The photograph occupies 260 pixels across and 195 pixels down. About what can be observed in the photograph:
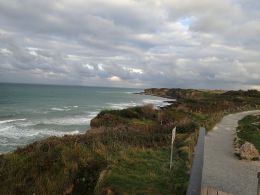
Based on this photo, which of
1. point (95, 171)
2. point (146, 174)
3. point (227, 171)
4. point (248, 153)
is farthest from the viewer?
point (248, 153)

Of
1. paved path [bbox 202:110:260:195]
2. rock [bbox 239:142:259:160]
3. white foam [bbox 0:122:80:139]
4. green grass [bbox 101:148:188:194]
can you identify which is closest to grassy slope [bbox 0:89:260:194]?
green grass [bbox 101:148:188:194]

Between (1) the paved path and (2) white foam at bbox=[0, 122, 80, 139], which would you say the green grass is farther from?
(2) white foam at bbox=[0, 122, 80, 139]

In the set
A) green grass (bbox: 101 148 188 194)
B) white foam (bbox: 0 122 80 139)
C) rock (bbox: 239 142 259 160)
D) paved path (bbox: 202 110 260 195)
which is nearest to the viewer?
Result: green grass (bbox: 101 148 188 194)

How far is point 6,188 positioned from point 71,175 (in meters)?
1.81

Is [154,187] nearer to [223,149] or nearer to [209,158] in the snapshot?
[209,158]

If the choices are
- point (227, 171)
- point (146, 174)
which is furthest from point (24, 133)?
point (227, 171)

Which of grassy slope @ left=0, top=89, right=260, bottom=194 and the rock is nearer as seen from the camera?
grassy slope @ left=0, top=89, right=260, bottom=194

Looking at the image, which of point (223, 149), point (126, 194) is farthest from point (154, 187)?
point (223, 149)

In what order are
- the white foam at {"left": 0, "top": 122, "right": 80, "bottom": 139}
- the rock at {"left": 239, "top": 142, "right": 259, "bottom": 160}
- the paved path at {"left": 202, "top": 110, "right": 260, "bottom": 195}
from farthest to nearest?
1. the white foam at {"left": 0, "top": 122, "right": 80, "bottom": 139}
2. the rock at {"left": 239, "top": 142, "right": 259, "bottom": 160}
3. the paved path at {"left": 202, "top": 110, "right": 260, "bottom": 195}

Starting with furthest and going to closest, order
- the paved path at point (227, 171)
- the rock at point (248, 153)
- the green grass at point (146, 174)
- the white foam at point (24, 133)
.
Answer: the white foam at point (24, 133)
the rock at point (248, 153)
the paved path at point (227, 171)
the green grass at point (146, 174)

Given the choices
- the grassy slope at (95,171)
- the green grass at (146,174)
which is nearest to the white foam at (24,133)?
the grassy slope at (95,171)

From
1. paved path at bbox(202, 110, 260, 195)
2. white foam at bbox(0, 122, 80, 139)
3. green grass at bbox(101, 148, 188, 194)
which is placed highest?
green grass at bbox(101, 148, 188, 194)

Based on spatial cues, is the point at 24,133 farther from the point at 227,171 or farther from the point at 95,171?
the point at 227,171

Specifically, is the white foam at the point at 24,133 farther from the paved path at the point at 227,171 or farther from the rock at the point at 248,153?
the rock at the point at 248,153
